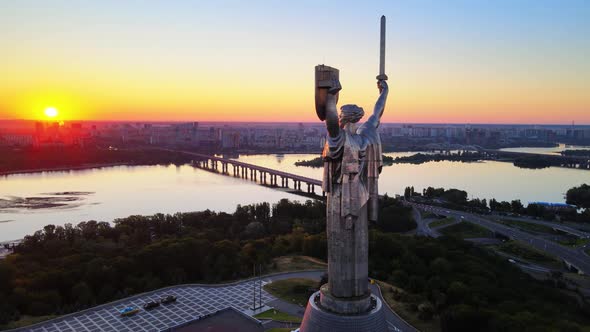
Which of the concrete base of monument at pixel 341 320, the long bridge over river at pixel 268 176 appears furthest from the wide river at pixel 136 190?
the concrete base of monument at pixel 341 320

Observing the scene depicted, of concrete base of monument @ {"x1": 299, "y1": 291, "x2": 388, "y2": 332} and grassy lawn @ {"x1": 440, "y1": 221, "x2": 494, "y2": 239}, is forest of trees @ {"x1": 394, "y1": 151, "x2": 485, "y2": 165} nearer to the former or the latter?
grassy lawn @ {"x1": 440, "y1": 221, "x2": 494, "y2": 239}

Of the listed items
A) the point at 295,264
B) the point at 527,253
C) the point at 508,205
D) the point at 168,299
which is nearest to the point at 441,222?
the point at 527,253

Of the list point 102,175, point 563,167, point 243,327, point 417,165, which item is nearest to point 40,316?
point 243,327

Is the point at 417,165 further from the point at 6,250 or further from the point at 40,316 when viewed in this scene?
the point at 40,316

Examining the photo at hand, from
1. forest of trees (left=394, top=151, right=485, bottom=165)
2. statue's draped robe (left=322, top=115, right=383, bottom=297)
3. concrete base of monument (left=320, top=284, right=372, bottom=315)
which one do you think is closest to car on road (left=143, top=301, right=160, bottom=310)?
concrete base of monument (left=320, top=284, right=372, bottom=315)

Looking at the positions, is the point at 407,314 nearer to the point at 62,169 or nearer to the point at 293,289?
the point at 293,289

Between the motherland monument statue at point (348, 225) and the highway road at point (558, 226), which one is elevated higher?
the motherland monument statue at point (348, 225)

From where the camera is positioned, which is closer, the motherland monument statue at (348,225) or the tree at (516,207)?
the motherland monument statue at (348,225)

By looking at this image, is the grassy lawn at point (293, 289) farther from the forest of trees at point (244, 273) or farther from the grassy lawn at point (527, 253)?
the grassy lawn at point (527, 253)
